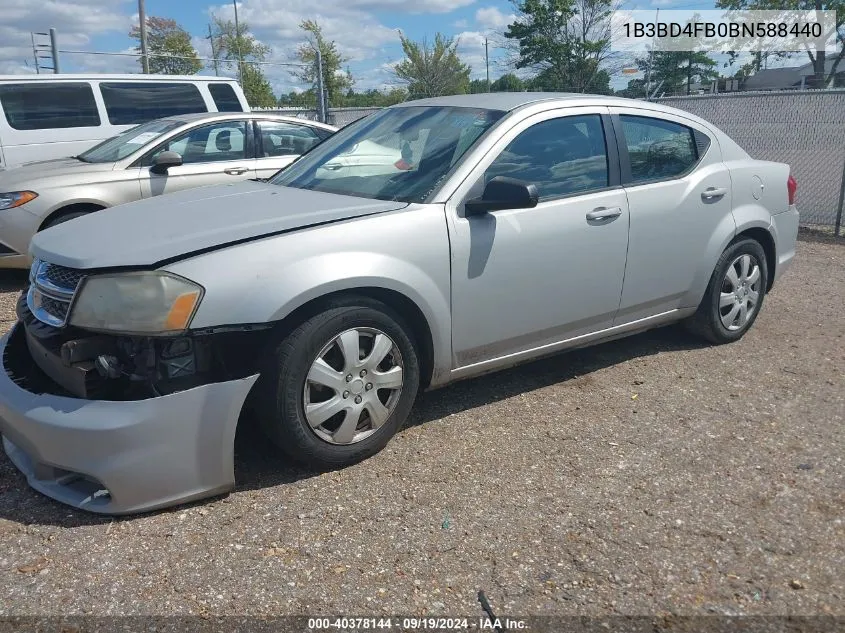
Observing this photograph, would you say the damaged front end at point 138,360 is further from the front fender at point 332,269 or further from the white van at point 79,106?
the white van at point 79,106

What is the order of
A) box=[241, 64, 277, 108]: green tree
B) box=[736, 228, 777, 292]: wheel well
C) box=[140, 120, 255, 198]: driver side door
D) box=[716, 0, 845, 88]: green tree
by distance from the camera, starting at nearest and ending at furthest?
box=[736, 228, 777, 292]: wheel well < box=[140, 120, 255, 198]: driver side door < box=[241, 64, 277, 108]: green tree < box=[716, 0, 845, 88]: green tree

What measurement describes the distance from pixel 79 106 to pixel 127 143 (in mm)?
2718

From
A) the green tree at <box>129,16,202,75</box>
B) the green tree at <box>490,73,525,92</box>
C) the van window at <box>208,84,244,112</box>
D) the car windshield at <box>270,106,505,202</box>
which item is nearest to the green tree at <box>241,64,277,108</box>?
the green tree at <box>129,16,202,75</box>

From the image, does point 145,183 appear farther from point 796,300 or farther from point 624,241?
point 796,300

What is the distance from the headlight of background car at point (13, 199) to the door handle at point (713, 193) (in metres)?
5.37

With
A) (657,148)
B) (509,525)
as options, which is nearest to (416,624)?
(509,525)

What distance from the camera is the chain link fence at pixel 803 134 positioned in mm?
9344

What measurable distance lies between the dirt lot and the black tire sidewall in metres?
0.77

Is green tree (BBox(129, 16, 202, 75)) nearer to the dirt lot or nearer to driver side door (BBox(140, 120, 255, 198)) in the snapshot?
driver side door (BBox(140, 120, 255, 198))

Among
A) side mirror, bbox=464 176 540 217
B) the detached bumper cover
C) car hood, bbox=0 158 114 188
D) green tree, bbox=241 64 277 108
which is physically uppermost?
green tree, bbox=241 64 277 108

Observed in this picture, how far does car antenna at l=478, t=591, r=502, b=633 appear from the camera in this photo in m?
2.38

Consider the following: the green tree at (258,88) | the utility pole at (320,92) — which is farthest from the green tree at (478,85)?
the utility pole at (320,92)

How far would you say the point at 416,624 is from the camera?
2.39 metres

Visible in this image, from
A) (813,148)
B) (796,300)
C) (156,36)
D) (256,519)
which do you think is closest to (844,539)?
(256,519)
